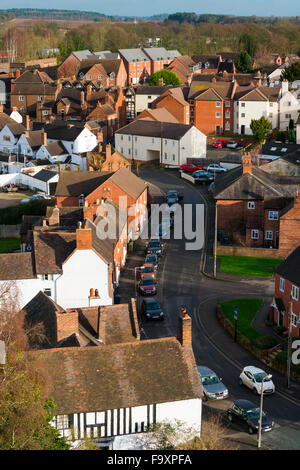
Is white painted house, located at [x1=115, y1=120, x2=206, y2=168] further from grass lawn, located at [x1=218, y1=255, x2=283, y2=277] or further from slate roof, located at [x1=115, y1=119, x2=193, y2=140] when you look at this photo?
grass lawn, located at [x1=218, y1=255, x2=283, y2=277]

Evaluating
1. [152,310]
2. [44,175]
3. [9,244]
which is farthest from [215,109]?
[152,310]

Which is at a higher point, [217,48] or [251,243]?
[217,48]

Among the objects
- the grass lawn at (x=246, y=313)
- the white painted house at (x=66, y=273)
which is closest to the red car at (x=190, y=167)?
the grass lawn at (x=246, y=313)

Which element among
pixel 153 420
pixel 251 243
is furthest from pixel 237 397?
pixel 251 243

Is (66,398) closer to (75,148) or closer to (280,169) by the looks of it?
(280,169)

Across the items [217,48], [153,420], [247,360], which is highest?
[217,48]

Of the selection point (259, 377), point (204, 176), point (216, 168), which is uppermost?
point (216, 168)

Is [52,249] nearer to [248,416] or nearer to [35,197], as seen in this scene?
[248,416]
